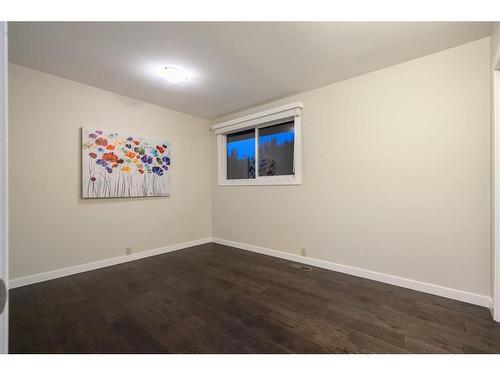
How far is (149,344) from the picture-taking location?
4.91 ft

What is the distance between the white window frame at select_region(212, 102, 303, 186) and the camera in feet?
10.2

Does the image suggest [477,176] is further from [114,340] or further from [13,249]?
[13,249]

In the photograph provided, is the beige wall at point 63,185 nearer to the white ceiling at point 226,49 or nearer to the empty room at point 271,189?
the empty room at point 271,189

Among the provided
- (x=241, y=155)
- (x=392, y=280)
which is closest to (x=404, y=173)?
(x=392, y=280)

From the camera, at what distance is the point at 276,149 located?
3492 millimetres

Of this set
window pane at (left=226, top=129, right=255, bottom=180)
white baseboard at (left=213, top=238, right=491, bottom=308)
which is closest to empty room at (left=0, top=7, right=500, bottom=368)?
white baseboard at (left=213, top=238, right=491, bottom=308)

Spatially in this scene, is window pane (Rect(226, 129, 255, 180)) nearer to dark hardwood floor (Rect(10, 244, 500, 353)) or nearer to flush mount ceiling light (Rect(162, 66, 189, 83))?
flush mount ceiling light (Rect(162, 66, 189, 83))

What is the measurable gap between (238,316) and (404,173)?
2.16m

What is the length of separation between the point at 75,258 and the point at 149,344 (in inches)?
76.1

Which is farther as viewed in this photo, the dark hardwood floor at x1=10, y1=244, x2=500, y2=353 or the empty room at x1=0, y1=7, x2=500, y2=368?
the empty room at x1=0, y1=7, x2=500, y2=368

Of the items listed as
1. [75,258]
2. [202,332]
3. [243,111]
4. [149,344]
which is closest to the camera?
[149,344]

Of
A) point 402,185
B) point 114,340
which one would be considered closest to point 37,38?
point 114,340

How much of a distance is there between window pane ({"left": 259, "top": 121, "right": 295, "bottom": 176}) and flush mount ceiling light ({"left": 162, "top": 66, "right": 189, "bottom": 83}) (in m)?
1.49

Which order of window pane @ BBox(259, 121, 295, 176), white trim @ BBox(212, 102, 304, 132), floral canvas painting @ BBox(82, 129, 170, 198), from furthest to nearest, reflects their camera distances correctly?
window pane @ BBox(259, 121, 295, 176) < white trim @ BBox(212, 102, 304, 132) < floral canvas painting @ BBox(82, 129, 170, 198)
